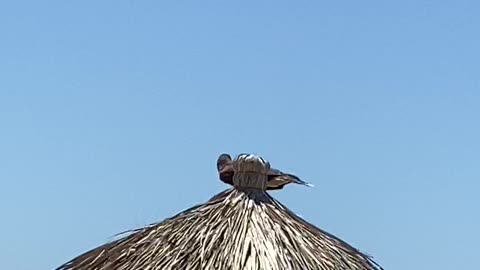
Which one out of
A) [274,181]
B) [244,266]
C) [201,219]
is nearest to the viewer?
[244,266]

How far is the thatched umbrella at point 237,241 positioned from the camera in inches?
201

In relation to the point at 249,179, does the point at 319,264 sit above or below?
below

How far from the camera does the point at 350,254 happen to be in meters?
5.59

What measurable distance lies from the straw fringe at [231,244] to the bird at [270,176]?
14cm

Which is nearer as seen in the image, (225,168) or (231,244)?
(231,244)

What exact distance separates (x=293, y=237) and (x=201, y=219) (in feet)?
1.41

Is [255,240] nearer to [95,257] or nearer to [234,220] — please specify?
[234,220]

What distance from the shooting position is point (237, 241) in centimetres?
518

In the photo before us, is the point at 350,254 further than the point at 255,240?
Yes

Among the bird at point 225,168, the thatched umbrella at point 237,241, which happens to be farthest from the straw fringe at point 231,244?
the bird at point 225,168

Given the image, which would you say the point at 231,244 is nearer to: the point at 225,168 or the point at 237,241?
the point at 237,241

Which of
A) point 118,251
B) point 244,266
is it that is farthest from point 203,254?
point 118,251

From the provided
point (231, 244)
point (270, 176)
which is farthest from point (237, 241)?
point (270, 176)

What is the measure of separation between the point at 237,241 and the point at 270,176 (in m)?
0.64
